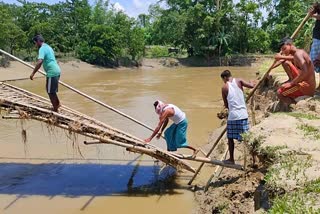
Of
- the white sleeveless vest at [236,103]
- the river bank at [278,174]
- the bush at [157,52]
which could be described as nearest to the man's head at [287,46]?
the river bank at [278,174]


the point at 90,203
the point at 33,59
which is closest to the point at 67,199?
the point at 90,203

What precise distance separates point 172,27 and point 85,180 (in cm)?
3461

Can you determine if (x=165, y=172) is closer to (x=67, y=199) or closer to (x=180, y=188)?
(x=180, y=188)

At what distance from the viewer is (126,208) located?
6336mm

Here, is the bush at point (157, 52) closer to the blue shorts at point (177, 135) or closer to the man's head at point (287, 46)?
the blue shorts at point (177, 135)

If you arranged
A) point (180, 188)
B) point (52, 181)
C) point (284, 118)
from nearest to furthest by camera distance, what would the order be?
point (284, 118) < point (180, 188) < point (52, 181)

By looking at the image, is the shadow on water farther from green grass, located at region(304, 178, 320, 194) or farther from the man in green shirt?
green grass, located at region(304, 178, 320, 194)

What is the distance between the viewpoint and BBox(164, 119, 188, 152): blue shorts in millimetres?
6660

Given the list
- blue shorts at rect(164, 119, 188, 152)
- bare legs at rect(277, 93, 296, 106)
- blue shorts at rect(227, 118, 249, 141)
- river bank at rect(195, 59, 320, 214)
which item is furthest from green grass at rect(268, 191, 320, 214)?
bare legs at rect(277, 93, 296, 106)

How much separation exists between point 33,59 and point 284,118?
31.8 meters

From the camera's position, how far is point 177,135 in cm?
670

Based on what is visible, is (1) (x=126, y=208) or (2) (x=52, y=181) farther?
(2) (x=52, y=181)

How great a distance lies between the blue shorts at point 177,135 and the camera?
666 centimetres

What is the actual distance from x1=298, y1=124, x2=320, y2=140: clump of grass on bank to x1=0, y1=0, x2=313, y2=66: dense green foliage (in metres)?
32.8
